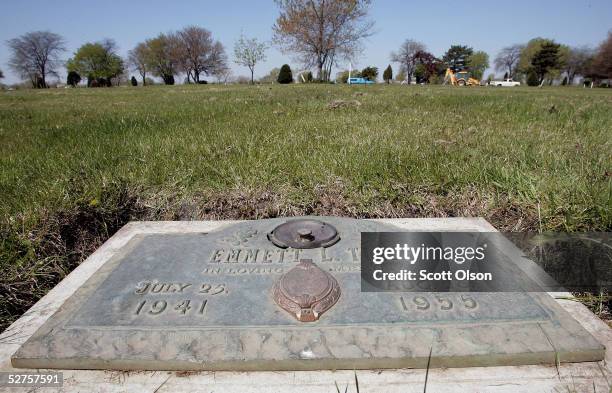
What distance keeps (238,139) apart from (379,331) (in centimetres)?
305

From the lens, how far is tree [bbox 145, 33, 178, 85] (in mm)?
53219

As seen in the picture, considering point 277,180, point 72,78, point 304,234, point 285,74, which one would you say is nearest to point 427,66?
point 285,74

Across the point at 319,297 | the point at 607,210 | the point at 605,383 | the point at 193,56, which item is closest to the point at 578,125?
the point at 607,210

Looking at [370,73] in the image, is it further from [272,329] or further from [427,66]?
[272,329]

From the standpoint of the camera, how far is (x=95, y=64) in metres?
53.0

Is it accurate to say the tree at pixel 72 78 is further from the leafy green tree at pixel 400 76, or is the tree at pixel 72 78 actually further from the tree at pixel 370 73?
the leafy green tree at pixel 400 76

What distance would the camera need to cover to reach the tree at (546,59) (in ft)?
167

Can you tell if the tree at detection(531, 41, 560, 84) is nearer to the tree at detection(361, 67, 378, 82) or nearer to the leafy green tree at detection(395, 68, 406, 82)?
the leafy green tree at detection(395, 68, 406, 82)

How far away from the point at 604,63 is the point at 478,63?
1205 inches

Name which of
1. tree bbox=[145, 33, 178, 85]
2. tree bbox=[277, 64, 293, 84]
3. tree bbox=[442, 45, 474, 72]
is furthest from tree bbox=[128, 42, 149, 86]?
tree bbox=[442, 45, 474, 72]

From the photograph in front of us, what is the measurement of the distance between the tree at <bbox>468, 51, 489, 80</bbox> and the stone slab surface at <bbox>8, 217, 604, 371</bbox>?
76949mm

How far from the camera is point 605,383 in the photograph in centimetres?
101

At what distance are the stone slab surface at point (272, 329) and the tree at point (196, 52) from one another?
5662 cm

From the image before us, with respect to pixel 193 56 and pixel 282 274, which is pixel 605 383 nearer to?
pixel 282 274
